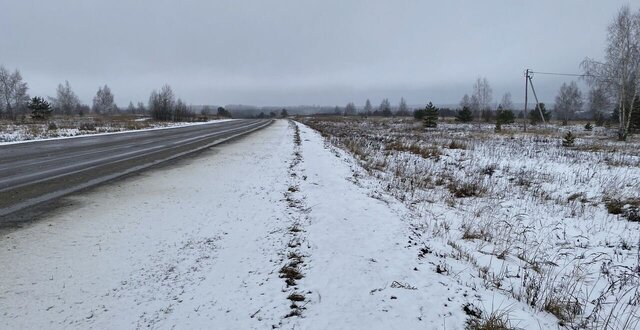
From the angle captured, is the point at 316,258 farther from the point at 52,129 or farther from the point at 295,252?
the point at 52,129

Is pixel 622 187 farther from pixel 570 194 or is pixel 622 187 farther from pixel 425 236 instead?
pixel 425 236

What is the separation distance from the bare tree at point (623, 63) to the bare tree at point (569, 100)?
83234 mm

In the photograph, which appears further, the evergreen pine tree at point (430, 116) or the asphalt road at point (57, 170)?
the evergreen pine tree at point (430, 116)

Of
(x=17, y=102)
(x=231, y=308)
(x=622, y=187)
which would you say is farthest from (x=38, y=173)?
(x=17, y=102)

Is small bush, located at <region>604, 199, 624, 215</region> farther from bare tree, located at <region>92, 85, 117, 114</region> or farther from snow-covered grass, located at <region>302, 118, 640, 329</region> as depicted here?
bare tree, located at <region>92, 85, 117, 114</region>

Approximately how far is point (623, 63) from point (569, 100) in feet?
291

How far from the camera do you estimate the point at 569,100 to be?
102750mm

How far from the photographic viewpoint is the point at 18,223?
17.2 ft

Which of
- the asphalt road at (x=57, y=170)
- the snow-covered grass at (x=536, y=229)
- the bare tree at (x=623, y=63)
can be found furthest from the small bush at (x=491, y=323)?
the bare tree at (x=623, y=63)

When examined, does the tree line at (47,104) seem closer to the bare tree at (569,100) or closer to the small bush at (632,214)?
the small bush at (632,214)

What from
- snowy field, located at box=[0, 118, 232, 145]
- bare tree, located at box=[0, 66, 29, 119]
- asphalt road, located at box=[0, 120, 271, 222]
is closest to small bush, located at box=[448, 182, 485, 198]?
asphalt road, located at box=[0, 120, 271, 222]

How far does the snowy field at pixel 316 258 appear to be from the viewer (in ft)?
10.6

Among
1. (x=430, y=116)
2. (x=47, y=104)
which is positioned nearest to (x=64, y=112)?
(x=47, y=104)

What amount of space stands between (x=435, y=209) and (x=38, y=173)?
10.2m
